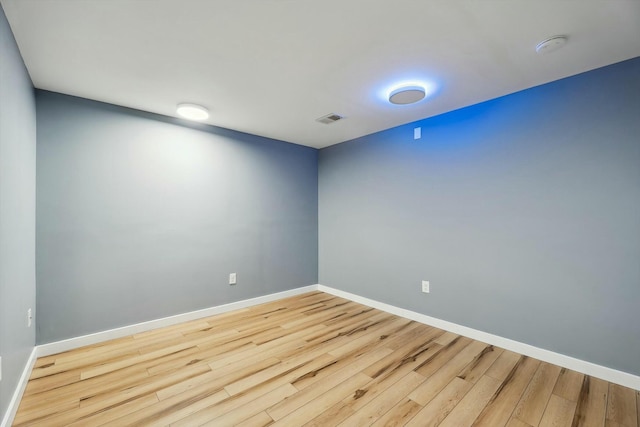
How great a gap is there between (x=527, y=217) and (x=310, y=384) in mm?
2275

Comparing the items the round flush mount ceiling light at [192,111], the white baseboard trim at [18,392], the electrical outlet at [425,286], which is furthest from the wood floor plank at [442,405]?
the round flush mount ceiling light at [192,111]

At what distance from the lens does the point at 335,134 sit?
362 centimetres

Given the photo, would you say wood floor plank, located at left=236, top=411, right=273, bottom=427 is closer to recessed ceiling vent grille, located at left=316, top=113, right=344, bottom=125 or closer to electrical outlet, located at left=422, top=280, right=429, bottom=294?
electrical outlet, located at left=422, top=280, right=429, bottom=294

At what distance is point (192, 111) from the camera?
106 inches

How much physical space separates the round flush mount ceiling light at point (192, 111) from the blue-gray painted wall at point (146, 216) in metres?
0.29

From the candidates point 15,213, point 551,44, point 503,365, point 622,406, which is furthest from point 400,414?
point 15,213

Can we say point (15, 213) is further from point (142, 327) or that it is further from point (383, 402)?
point (383, 402)

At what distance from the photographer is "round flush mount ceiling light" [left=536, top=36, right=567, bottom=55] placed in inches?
65.1

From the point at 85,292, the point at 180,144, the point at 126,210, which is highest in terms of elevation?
the point at 180,144

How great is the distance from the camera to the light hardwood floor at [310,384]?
5.19ft

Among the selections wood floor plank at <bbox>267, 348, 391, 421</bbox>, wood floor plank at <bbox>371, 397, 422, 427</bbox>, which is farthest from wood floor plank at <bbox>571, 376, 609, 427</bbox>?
wood floor plank at <bbox>267, 348, 391, 421</bbox>

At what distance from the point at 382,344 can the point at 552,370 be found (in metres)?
1.30

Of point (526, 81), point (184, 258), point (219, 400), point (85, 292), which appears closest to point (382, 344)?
point (219, 400)

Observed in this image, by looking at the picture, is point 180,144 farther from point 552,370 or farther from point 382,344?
point 552,370
